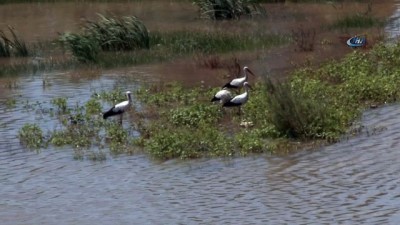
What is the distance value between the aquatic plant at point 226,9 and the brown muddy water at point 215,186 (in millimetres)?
12019

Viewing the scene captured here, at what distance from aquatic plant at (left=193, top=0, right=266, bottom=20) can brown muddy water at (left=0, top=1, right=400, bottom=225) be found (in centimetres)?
1202

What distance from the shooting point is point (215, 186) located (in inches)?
451

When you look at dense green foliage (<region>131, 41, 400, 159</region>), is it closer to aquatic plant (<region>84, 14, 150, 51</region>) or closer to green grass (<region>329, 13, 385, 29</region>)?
aquatic plant (<region>84, 14, 150, 51</region>)

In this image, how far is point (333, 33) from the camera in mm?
23219

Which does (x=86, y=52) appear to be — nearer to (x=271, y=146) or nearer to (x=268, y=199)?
(x=271, y=146)

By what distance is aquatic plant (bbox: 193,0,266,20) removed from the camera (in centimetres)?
2656

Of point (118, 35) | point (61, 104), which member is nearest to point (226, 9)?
point (118, 35)

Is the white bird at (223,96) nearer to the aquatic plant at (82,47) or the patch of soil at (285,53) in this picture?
the patch of soil at (285,53)

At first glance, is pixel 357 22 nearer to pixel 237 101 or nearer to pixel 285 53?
pixel 285 53

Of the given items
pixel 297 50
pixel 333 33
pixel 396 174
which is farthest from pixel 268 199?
pixel 333 33

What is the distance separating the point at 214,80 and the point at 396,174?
291 inches

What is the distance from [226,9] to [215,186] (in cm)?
1556

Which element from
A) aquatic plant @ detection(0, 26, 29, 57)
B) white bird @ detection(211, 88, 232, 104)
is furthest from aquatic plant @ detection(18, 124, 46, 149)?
aquatic plant @ detection(0, 26, 29, 57)

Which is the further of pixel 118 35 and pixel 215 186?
pixel 118 35
